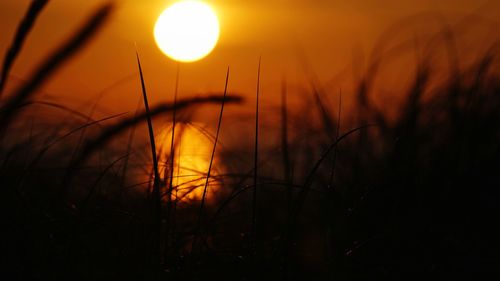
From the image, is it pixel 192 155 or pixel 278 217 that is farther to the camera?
pixel 192 155

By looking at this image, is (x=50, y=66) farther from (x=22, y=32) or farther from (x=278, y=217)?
(x=278, y=217)

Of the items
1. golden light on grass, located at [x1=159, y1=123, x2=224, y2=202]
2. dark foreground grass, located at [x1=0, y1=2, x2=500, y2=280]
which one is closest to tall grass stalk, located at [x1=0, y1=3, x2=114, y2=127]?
dark foreground grass, located at [x1=0, y1=2, x2=500, y2=280]

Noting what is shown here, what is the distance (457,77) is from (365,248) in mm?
1048

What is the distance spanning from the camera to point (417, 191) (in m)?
1.39

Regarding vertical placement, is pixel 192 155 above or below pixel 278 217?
above

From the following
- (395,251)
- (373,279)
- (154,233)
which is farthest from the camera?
(395,251)

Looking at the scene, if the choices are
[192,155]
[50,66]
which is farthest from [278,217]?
[50,66]

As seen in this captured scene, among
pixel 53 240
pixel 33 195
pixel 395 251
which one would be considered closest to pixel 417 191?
pixel 395 251

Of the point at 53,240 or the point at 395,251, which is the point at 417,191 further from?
the point at 53,240

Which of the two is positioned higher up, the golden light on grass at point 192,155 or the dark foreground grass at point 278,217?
the golden light on grass at point 192,155

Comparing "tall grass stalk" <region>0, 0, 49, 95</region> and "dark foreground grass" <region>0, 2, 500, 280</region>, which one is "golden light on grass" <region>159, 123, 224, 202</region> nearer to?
"dark foreground grass" <region>0, 2, 500, 280</region>

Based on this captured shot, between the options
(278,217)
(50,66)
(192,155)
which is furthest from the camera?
(192,155)

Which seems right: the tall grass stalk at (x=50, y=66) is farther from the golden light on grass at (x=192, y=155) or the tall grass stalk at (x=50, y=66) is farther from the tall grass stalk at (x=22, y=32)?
the golden light on grass at (x=192, y=155)

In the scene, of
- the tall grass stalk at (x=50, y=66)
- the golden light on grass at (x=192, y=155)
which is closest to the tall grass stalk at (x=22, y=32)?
the tall grass stalk at (x=50, y=66)
